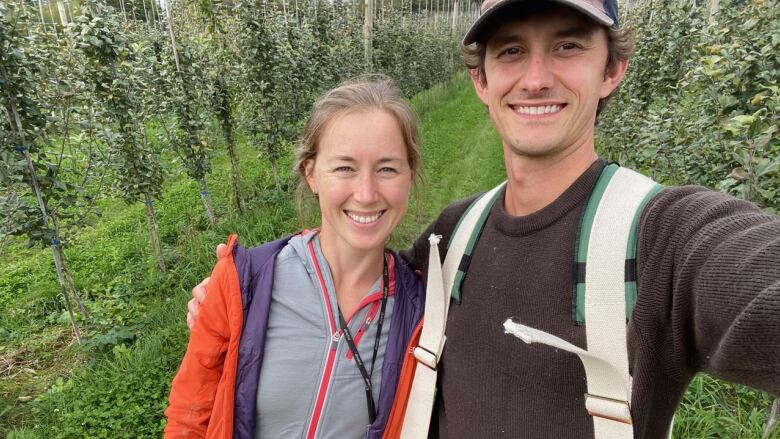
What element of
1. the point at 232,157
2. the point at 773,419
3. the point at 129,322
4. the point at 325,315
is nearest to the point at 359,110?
the point at 325,315

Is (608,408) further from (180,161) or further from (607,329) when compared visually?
(180,161)

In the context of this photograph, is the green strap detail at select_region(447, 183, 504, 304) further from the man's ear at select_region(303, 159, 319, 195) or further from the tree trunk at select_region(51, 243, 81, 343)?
the tree trunk at select_region(51, 243, 81, 343)

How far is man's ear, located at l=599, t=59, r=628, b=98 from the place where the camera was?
127cm

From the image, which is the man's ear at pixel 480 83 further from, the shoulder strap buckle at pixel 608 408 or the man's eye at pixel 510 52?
the shoulder strap buckle at pixel 608 408

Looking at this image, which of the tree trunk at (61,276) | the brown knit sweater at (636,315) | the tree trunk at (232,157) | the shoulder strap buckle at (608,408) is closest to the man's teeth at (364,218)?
the brown knit sweater at (636,315)

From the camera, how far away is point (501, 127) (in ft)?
4.13

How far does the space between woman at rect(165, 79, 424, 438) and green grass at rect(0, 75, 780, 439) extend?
0.55 m

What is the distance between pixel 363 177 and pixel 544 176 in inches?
21.8

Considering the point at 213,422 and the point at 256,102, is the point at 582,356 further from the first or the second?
the point at 256,102

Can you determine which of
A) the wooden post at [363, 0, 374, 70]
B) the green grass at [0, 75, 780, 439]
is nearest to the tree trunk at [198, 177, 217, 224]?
the green grass at [0, 75, 780, 439]

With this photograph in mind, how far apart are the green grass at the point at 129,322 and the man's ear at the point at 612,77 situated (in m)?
0.90

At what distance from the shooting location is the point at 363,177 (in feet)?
4.73

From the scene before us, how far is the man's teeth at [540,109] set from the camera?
1.17 metres

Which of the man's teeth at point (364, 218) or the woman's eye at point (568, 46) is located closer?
the woman's eye at point (568, 46)
